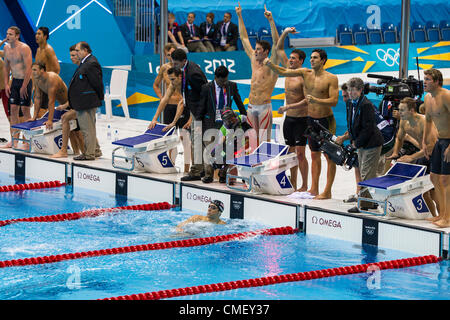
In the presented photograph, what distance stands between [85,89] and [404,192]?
13.9ft

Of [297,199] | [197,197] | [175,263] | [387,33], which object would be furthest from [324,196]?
[387,33]

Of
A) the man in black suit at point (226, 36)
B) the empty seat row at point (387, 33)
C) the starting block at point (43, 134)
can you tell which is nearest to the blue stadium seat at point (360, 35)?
the empty seat row at point (387, 33)

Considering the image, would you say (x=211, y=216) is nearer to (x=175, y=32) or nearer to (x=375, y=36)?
(x=175, y=32)

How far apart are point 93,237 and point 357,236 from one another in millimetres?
2504

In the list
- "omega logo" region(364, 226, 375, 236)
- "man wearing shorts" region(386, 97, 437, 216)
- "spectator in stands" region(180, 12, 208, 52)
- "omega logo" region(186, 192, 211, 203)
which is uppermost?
"spectator in stands" region(180, 12, 208, 52)

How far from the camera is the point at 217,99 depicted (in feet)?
30.2

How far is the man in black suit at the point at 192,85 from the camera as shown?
939cm

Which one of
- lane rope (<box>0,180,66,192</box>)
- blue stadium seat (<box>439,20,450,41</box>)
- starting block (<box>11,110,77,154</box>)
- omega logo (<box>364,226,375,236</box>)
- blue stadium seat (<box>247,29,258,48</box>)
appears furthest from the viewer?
blue stadium seat (<box>439,20,450,41</box>)

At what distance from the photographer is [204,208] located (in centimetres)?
934

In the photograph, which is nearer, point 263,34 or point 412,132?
point 412,132

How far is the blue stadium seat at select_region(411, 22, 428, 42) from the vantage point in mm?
20844

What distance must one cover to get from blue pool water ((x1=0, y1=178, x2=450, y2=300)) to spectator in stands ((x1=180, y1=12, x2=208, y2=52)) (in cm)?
835

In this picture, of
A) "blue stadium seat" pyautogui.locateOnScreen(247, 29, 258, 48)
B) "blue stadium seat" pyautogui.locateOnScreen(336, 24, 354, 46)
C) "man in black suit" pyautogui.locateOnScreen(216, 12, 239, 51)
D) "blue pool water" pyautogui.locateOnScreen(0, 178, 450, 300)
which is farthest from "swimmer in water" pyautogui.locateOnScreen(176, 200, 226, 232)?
"blue stadium seat" pyautogui.locateOnScreen(336, 24, 354, 46)

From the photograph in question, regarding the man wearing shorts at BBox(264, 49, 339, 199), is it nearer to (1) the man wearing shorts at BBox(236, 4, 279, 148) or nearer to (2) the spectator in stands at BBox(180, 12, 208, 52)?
(1) the man wearing shorts at BBox(236, 4, 279, 148)
